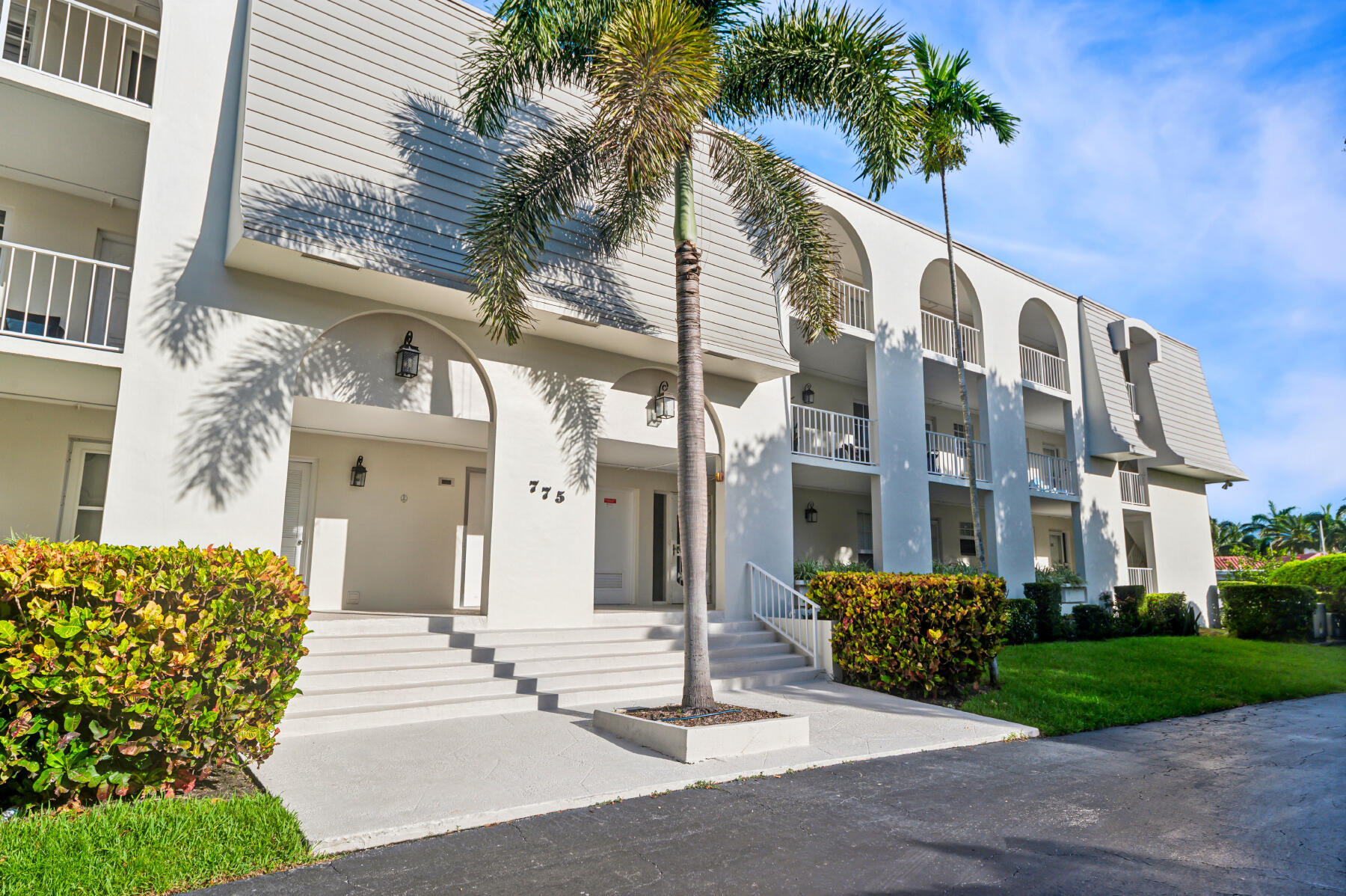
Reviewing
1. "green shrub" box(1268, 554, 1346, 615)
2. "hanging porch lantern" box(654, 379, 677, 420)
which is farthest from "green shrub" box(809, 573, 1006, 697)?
"green shrub" box(1268, 554, 1346, 615)

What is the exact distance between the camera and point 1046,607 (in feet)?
54.0

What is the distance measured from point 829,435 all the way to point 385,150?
9.59 metres

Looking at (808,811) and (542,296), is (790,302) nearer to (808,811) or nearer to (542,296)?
(542,296)

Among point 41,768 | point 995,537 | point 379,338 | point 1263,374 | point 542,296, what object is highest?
point 1263,374

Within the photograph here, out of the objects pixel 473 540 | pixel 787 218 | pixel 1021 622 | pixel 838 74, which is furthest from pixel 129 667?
pixel 1021 622

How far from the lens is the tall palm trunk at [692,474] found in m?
7.37

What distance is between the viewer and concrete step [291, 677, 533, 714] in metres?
7.28

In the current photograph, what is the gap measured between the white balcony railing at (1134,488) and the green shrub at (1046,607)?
680cm

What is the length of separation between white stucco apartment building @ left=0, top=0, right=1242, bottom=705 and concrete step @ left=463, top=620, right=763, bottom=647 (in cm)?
30

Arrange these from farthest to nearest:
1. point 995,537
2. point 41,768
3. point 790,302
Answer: point 995,537, point 790,302, point 41,768

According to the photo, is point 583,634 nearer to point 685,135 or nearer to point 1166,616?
point 685,135

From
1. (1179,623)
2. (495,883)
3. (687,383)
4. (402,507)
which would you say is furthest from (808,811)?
(1179,623)

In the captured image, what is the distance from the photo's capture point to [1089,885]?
12.7ft

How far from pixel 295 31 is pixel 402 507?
6.84m
